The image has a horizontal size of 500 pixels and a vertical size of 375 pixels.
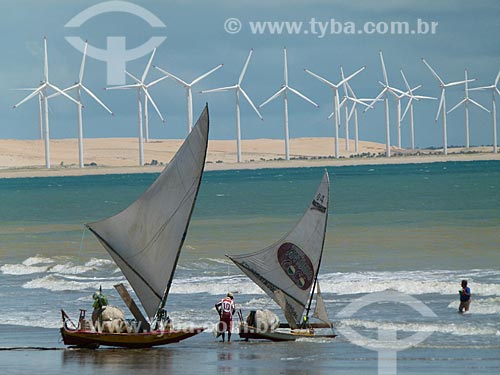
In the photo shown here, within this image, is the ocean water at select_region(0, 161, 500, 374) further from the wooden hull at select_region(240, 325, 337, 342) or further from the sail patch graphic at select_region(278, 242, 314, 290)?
the sail patch graphic at select_region(278, 242, 314, 290)

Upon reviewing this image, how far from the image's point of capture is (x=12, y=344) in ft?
98.8

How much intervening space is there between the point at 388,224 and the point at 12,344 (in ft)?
142

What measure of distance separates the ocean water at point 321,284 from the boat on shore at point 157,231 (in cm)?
125

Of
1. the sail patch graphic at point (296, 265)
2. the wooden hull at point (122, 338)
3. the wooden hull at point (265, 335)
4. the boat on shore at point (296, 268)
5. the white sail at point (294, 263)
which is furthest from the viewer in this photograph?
the sail patch graphic at point (296, 265)

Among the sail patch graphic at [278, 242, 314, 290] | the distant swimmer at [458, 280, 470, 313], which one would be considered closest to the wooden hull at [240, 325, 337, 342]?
the sail patch graphic at [278, 242, 314, 290]

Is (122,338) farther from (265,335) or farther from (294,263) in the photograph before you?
(294,263)

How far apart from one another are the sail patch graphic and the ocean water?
55.2 inches

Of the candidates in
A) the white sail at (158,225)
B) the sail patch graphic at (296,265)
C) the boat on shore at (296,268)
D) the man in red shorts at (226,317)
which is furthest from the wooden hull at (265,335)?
the white sail at (158,225)

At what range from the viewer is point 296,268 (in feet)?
106

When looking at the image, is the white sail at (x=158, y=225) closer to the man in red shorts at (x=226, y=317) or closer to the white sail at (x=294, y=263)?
the man in red shorts at (x=226, y=317)

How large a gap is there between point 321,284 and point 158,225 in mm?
12132

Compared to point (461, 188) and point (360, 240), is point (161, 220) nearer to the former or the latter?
point (360, 240)

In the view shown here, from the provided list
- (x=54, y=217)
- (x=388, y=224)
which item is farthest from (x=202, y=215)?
(x=388, y=224)

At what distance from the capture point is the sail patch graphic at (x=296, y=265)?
3203 cm
